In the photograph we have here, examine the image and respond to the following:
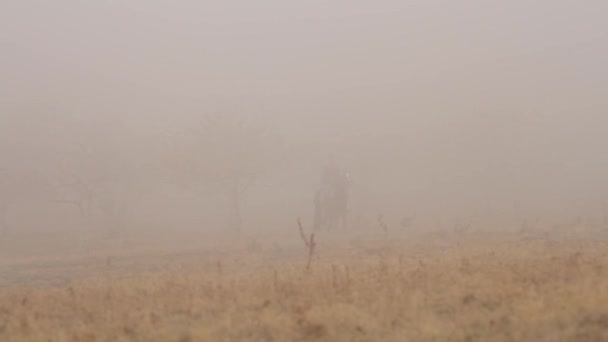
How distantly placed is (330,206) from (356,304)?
35157 mm

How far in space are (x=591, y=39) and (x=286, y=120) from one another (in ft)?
298

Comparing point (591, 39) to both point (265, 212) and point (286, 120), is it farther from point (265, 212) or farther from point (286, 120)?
point (265, 212)

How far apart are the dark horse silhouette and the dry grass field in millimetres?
26099

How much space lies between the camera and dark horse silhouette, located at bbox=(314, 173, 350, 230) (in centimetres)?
4988

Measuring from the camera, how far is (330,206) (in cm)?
5009

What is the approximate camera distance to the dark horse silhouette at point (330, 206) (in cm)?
4988

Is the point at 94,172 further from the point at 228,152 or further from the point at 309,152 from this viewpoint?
the point at 309,152

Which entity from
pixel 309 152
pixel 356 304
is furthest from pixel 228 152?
pixel 356 304

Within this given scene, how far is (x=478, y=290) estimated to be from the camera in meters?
15.1

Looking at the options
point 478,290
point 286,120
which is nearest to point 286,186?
point 286,120

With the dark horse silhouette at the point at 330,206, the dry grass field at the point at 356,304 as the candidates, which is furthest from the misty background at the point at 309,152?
the dry grass field at the point at 356,304

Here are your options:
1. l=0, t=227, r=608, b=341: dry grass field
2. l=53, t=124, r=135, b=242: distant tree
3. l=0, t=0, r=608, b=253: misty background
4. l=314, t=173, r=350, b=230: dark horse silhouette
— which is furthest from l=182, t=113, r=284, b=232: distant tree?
l=0, t=227, r=608, b=341: dry grass field

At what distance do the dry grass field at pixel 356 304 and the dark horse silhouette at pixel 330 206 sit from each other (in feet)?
85.6

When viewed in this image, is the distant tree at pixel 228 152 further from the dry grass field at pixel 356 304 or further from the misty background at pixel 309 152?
the dry grass field at pixel 356 304
